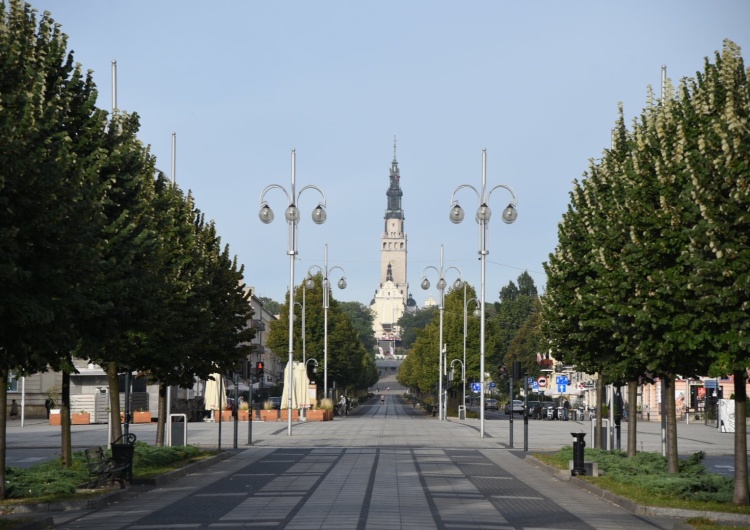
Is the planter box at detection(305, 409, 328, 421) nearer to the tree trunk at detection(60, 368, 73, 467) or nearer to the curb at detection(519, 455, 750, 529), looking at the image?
the curb at detection(519, 455, 750, 529)

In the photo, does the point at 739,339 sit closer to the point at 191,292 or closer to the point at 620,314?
the point at 620,314

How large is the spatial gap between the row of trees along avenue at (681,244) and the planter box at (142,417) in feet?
173

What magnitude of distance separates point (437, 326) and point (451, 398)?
9227 millimetres

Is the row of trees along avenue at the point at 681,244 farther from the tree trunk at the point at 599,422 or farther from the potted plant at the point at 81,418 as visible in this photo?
the potted plant at the point at 81,418

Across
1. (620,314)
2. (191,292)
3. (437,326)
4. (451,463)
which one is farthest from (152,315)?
(437,326)

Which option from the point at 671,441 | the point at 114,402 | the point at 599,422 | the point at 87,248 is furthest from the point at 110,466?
the point at 599,422

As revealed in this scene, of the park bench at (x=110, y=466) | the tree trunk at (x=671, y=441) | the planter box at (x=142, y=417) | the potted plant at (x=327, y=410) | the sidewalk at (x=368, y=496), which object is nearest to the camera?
the sidewalk at (x=368, y=496)

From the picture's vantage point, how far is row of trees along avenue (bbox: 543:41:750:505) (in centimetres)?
1672

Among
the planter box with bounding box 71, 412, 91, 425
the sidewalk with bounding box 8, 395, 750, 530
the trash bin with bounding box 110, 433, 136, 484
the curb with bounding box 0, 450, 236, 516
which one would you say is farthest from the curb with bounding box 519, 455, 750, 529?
the planter box with bounding box 71, 412, 91, 425

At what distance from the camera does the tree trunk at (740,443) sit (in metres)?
19.0

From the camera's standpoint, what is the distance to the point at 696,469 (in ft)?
75.6

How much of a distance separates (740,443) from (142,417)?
197 ft

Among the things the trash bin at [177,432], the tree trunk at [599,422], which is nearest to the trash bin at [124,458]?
the trash bin at [177,432]

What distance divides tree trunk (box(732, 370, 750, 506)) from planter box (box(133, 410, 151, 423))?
194ft
